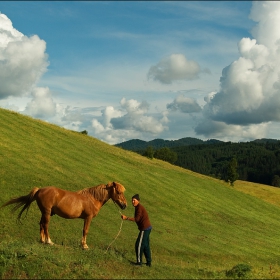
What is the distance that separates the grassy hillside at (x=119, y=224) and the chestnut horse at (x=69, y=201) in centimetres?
112

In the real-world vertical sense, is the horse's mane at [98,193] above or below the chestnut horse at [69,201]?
above

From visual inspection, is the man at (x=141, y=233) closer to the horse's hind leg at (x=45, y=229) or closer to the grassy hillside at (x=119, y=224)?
the grassy hillside at (x=119, y=224)

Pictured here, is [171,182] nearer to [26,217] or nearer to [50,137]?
[50,137]

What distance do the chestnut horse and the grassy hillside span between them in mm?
1119

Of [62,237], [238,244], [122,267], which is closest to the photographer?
[122,267]

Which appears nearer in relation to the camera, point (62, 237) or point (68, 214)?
point (68, 214)

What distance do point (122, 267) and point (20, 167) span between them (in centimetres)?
2179

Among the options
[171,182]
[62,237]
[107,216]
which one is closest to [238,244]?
[107,216]

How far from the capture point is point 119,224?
27859mm

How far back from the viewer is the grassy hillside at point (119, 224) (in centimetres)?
1426

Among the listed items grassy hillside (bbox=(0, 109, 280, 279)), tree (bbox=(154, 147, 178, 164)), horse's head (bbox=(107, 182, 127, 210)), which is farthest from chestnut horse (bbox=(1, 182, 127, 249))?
tree (bbox=(154, 147, 178, 164))

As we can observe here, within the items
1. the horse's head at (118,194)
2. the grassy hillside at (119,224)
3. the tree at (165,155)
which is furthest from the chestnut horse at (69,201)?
the tree at (165,155)

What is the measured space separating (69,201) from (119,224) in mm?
12564

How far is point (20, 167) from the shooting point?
3331 cm
